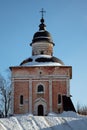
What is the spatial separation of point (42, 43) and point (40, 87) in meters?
5.71

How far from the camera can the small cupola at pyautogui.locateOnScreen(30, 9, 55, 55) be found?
40.5m

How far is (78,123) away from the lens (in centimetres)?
1992

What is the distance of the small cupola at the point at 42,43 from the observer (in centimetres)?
4053

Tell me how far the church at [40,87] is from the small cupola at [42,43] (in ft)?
7.18

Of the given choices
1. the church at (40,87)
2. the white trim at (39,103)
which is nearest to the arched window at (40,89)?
the church at (40,87)

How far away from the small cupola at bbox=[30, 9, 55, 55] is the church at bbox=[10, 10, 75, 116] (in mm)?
2188

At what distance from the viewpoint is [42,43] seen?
40.7 meters

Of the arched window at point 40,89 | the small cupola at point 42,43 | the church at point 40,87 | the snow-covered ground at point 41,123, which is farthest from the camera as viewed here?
the small cupola at point 42,43

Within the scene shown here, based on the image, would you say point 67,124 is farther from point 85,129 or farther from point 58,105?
point 58,105

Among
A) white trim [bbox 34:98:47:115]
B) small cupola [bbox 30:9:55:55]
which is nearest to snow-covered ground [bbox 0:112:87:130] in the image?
white trim [bbox 34:98:47:115]

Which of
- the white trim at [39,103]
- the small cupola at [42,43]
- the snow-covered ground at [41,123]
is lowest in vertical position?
the snow-covered ground at [41,123]

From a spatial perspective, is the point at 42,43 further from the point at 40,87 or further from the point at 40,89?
the point at 40,89

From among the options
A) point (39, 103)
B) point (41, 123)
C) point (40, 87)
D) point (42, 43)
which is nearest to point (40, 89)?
point (40, 87)

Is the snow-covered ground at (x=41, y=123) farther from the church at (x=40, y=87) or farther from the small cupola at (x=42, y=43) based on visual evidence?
the small cupola at (x=42, y=43)
